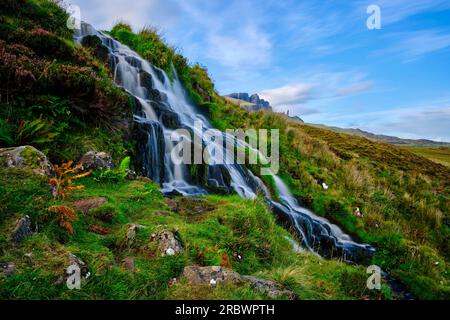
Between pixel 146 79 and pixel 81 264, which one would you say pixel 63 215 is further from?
pixel 146 79

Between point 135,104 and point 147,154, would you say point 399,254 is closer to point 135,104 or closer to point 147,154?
point 147,154

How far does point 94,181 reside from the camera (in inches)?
291

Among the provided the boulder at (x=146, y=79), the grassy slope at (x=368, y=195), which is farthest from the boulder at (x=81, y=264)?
the boulder at (x=146, y=79)

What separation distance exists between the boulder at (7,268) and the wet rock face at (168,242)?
5.93 feet

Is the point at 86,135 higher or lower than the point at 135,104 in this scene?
lower

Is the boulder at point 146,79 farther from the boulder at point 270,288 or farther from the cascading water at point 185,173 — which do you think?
the boulder at point 270,288

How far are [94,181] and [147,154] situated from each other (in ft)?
9.20

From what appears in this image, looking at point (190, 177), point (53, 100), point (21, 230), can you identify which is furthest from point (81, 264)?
point (190, 177)

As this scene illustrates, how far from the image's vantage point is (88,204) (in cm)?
610

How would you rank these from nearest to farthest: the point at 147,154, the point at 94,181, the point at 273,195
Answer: the point at 94,181 → the point at 147,154 → the point at 273,195

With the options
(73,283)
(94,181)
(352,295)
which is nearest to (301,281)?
(352,295)

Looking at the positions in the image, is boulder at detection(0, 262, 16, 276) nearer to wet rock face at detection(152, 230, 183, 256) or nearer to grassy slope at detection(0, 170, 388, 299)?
grassy slope at detection(0, 170, 388, 299)

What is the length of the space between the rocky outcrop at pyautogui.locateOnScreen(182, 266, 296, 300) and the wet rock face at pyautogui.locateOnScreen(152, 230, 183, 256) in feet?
1.75

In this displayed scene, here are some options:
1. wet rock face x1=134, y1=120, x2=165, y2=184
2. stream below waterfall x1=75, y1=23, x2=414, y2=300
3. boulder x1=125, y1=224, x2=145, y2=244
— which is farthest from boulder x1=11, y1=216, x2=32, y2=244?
wet rock face x1=134, y1=120, x2=165, y2=184
